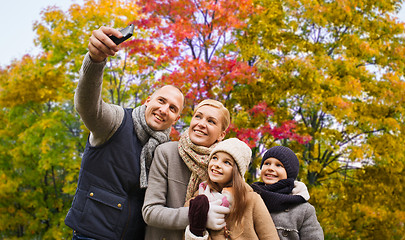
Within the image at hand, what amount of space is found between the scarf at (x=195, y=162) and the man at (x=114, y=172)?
0.90ft

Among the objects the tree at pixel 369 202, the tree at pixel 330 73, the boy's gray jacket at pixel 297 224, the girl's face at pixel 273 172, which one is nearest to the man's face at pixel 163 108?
the girl's face at pixel 273 172

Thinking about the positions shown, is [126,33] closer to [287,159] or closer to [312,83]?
[287,159]

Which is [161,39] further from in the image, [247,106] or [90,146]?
[90,146]

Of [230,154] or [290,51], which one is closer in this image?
[230,154]

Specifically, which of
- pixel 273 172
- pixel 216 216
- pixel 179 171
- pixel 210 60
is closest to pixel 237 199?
pixel 216 216

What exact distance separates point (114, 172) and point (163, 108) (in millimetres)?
585

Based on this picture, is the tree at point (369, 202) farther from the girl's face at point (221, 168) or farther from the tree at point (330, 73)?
the girl's face at point (221, 168)

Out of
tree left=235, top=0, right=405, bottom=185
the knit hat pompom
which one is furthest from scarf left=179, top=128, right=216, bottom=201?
tree left=235, top=0, right=405, bottom=185

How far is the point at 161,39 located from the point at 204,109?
19.5 feet

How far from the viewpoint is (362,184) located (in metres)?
8.44

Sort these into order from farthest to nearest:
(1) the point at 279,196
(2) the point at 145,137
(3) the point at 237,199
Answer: (1) the point at 279,196, (2) the point at 145,137, (3) the point at 237,199

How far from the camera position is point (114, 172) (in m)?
2.33

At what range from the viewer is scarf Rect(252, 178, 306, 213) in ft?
8.61

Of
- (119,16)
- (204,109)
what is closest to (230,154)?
(204,109)
